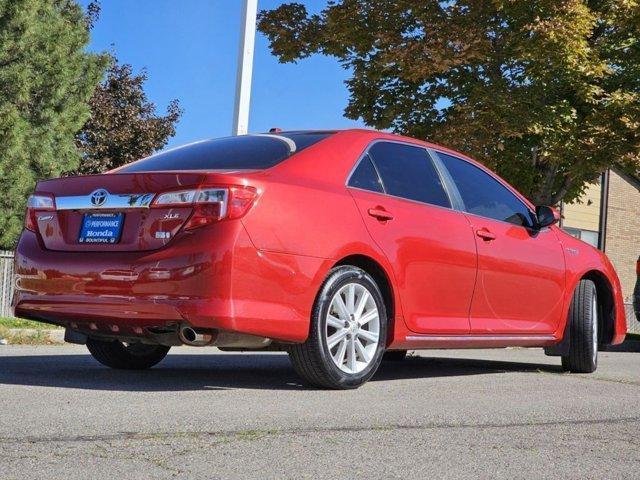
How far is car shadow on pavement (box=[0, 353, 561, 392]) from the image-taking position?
5678mm

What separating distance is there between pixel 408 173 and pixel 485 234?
75 cm

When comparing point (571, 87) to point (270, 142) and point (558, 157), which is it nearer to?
point (558, 157)

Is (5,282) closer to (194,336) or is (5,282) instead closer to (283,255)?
(194,336)

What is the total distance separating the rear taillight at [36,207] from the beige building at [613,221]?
92.5ft

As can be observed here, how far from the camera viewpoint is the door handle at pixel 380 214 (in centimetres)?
575

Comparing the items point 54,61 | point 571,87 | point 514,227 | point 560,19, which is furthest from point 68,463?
point 54,61

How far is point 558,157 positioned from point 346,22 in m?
4.60

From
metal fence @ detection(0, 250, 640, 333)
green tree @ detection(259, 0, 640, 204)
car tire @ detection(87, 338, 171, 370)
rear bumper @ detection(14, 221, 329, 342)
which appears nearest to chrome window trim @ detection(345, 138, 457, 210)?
rear bumper @ detection(14, 221, 329, 342)

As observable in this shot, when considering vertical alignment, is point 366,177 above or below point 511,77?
below

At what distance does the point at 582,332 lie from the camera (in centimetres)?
761

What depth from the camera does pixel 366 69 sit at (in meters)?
18.4

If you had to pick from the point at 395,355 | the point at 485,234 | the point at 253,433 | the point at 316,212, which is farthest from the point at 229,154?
the point at 395,355

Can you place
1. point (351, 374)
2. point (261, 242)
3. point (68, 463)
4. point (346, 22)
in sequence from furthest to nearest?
point (346, 22), point (351, 374), point (261, 242), point (68, 463)

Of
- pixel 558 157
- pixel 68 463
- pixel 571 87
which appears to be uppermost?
pixel 571 87
